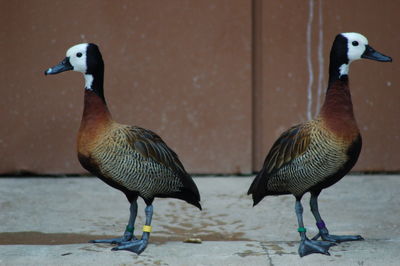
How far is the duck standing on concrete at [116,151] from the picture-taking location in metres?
3.69

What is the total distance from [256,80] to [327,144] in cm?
275

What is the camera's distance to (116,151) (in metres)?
3.70

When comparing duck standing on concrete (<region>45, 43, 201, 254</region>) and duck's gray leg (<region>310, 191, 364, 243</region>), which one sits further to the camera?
duck's gray leg (<region>310, 191, 364, 243</region>)

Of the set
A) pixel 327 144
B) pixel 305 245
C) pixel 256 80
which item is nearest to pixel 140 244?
pixel 305 245

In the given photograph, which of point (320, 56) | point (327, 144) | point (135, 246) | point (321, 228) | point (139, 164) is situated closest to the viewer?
point (327, 144)

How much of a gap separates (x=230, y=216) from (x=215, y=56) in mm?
1660

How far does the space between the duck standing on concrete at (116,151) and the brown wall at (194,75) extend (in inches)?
94.9

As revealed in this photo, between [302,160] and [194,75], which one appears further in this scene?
[194,75]

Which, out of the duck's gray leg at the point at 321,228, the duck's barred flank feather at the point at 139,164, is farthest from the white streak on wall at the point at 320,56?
the duck's barred flank feather at the point at 139,164

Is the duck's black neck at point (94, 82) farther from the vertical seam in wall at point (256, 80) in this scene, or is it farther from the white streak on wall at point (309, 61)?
the white streak on wall at point (309, 61)

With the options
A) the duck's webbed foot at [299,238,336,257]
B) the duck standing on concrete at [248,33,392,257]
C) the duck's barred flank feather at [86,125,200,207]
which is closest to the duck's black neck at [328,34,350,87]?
the duck standing on concrete at [248,33,392,257]

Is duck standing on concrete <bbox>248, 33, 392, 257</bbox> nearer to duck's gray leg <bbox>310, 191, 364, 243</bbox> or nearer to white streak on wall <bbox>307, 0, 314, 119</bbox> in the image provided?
duck's gray leg <bbox>310, 191, 364, 243</bbox>

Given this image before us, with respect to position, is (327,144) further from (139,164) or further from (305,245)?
(139,164)

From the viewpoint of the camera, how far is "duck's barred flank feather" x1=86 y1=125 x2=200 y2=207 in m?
3.69
